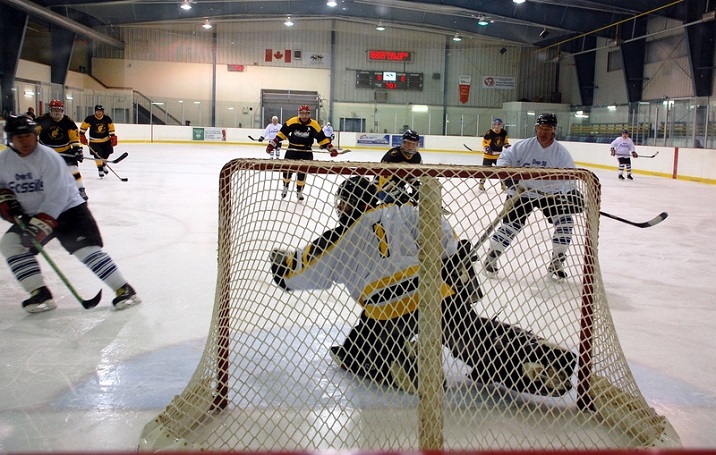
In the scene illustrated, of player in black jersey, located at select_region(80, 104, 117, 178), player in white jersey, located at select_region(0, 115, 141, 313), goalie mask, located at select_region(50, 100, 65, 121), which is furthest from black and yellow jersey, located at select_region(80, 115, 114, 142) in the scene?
player in white jersey, located at select_region(0, 115, 141, 313)

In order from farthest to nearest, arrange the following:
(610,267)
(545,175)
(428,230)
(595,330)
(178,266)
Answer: (610,267) < (178,266) < (595,330) < (545,175) < (428,230)

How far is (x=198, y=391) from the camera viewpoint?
7.28 feet

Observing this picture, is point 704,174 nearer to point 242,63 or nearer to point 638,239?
point 638,239

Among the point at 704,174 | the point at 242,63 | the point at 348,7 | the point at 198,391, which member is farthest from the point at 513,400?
the point at 242,63

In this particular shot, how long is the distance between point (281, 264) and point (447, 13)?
21779mm

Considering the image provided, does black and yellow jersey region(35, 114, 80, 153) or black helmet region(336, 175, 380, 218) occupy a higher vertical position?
black and yellow jersey region(35, 114, 80, 153)

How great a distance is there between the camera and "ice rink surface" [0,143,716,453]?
2.24 m

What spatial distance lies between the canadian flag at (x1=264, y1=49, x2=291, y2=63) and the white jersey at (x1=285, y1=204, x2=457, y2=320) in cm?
2473

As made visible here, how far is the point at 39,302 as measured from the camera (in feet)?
11.3

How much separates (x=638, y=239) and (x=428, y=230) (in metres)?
4.75

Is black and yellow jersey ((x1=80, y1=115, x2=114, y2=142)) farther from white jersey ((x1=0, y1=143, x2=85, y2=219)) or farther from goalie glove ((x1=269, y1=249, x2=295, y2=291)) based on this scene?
goalie glove ((x1=269, y1=249, x2=295, y2=291))

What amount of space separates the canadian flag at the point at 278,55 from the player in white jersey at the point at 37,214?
918 inches

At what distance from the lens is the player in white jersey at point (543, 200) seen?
244 cm

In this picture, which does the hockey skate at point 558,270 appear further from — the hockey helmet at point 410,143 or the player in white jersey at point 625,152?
the player in white jersey at point 625,152
